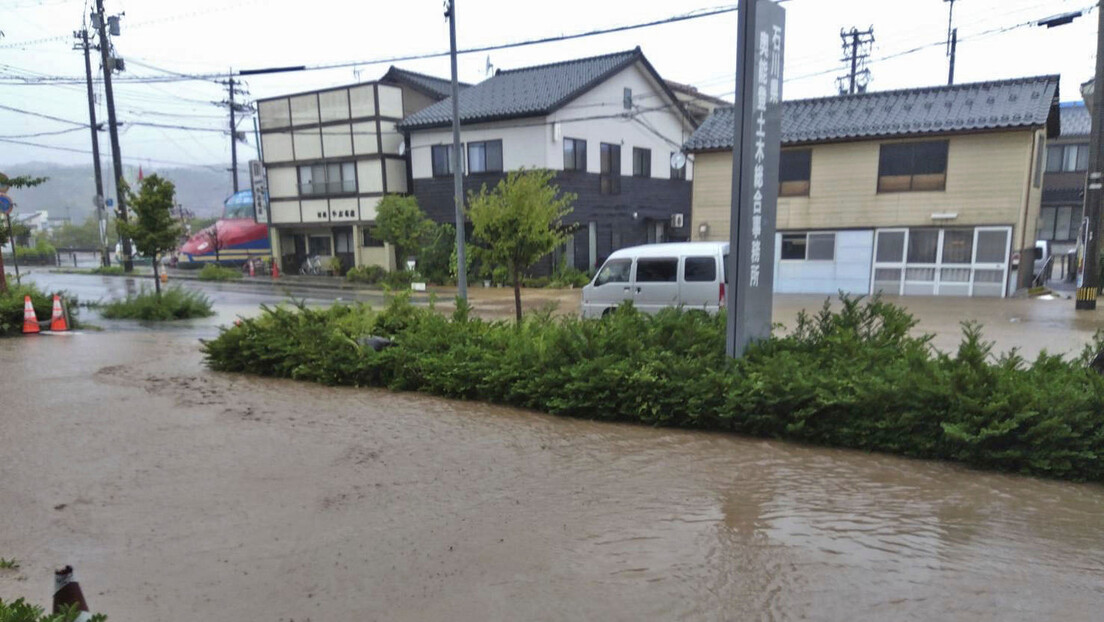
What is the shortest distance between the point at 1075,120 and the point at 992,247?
2138 centimetres

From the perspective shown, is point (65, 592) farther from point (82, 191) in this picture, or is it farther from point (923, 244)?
point (82, 191)

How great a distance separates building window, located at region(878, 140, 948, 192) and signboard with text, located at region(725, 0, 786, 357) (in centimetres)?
1413

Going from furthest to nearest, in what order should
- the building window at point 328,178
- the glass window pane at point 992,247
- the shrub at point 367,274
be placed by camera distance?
the building window at point 328,178, the shrub at point 367,274, the glass window pane at point 992,247

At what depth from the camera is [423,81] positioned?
30.0 metres

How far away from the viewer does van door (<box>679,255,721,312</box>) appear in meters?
11.6

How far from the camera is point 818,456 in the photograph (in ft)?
18.3

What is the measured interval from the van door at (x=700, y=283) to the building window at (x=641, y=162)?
A: 645 inches

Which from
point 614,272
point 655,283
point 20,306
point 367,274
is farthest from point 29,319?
point 367,274

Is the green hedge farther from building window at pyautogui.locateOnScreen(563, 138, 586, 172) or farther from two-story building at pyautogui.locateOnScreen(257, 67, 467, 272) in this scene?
two-story building at pyautogui.locateOnScreen(257, 67, 467, 272)

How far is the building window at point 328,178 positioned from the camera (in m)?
28.8

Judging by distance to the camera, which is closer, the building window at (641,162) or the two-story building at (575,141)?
the two-story building at (575,141)

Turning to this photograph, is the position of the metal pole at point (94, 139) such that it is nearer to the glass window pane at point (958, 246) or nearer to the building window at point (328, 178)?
the building window at point (328, 178)

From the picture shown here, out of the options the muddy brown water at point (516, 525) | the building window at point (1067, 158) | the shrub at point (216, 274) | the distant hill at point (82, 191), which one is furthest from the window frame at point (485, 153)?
the distant hill at point (82, 191)

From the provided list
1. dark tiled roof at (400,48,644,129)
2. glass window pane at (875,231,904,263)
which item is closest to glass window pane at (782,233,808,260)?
glass window pane at (875,231,904,263)
